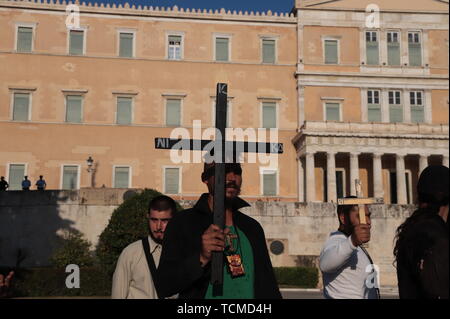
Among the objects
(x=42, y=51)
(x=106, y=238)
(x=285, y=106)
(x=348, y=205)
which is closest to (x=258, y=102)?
(x=285, y=106)

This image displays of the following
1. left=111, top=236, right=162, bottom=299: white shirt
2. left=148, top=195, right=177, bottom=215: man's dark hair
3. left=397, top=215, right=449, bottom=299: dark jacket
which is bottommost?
left=111, top=236, right=162, bottom=299: white shirt

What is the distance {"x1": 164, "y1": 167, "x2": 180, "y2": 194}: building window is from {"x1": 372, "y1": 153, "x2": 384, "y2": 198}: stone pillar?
12144mm

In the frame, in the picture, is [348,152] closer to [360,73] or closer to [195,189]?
[360,73]

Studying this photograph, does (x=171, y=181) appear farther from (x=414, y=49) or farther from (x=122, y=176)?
(x=414, y=49)

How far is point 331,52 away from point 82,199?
1965cm

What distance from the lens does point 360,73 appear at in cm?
3628

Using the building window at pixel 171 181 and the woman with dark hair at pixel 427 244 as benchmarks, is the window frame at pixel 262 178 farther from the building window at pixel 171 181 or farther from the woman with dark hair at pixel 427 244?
the woman with dark hair at pixel 427 244

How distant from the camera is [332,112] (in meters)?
36.0

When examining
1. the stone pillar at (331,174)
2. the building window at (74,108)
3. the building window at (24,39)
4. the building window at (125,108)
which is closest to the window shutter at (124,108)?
the building window at (125,108)

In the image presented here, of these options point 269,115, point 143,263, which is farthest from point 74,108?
point 143,263

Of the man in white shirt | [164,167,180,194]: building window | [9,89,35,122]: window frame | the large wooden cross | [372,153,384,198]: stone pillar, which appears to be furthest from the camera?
[164,167,180,194]: building window

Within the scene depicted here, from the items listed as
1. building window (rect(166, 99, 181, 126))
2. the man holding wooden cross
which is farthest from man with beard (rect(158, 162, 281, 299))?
building window (rect(166, 99, 181, 126))

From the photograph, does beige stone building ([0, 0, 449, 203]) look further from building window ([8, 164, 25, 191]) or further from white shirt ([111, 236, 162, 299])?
white shirt ([111, 236, 162, 299])

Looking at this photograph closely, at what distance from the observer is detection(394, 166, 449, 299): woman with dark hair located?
8.87 feet
